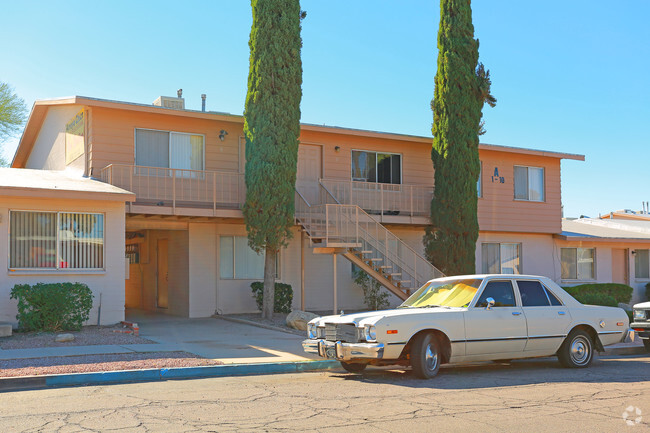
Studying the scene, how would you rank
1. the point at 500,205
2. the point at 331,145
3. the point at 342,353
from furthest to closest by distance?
1. the point at 500,205
2. the point at 331,145
3. the point at 342,353

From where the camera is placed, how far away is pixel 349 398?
8.41m

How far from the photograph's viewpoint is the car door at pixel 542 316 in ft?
35.3

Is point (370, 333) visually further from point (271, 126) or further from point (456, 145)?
point (456, 145)

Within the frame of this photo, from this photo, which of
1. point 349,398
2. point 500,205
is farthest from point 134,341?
point 500,205

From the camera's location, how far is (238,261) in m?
20.6

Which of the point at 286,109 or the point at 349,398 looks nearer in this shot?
the point at 349,398

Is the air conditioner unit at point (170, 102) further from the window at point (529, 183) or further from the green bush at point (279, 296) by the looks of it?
the window at point (529, 183)

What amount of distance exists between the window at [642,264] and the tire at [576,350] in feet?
63.2

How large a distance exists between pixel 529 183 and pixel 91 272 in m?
16.4

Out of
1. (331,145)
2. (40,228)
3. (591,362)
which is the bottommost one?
(591,362)

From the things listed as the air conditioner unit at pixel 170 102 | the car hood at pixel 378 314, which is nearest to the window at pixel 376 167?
the air conditioner unit at pixel 170 102

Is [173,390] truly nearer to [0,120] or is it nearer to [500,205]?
[500,205]

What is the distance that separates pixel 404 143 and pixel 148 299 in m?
9.77

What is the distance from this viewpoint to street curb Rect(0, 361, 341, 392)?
9.34m
